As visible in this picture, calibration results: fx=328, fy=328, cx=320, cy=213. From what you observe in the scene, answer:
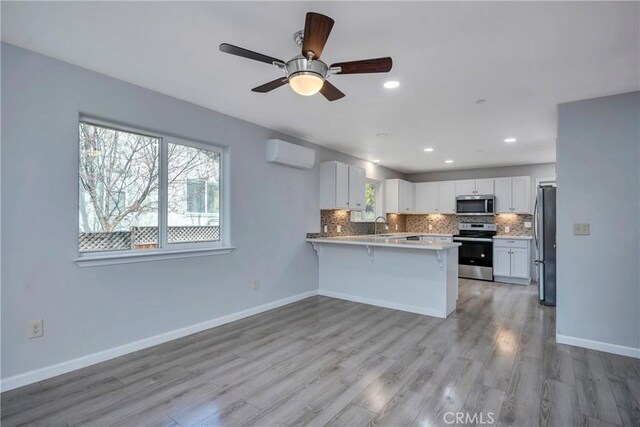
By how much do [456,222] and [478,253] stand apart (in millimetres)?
1126

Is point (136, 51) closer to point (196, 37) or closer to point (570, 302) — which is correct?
point (196, 37)

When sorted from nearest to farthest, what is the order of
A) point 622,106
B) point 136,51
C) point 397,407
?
point 397,407, point 136,51, point 622,106

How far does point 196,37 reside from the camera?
2141 mm

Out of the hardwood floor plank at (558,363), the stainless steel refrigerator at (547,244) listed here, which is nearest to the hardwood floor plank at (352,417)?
the hardwood floor plank at (558,363)

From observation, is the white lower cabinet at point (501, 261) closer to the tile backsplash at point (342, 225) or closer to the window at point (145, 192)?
the tile backsplash at point (342, 225)

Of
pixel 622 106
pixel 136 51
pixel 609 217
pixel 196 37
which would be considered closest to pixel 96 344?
pixel 136 51

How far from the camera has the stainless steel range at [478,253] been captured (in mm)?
6320

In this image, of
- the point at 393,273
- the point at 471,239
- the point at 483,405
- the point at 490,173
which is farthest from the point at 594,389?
the point at 490,173

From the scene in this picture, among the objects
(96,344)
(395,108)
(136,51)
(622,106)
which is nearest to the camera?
(136,51)

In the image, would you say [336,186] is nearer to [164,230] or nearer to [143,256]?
[164,230]

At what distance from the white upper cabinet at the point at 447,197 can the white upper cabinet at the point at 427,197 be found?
90 millimetres

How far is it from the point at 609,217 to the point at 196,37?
3.72m

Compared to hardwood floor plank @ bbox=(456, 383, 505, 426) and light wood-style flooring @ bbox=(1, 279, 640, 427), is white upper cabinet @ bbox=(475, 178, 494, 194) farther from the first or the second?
hardwood floor plank @ bbox=(456, 383, 505, 426)

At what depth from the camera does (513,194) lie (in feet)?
21.0
